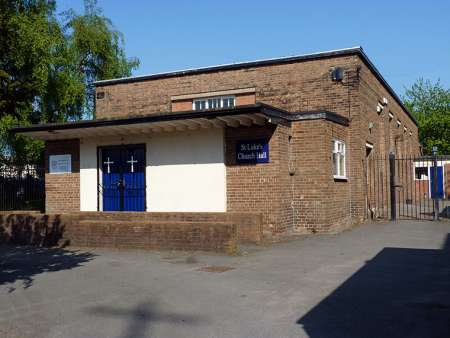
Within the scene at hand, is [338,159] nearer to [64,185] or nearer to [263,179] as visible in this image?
[263,179]

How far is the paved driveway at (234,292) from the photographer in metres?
6.17

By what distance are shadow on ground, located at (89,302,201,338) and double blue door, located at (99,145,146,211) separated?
952cm

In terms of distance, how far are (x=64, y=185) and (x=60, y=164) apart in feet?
2.41

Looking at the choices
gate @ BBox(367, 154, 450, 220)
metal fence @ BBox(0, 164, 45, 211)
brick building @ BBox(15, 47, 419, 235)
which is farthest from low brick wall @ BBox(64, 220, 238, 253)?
gate @ BBox(367, 154, 450, 220)

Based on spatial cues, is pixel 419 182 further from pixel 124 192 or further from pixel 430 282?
pixel 430 282

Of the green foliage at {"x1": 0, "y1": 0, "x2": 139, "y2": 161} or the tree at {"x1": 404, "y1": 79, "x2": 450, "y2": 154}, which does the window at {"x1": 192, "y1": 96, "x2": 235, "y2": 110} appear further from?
the tree at {"x1": 404, "y1": 79, "x2": 450, "y2": 154}

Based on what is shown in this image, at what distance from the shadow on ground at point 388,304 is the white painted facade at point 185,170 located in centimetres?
599

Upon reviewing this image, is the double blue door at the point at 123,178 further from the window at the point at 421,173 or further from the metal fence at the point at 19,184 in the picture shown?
the window at the point at 421,173

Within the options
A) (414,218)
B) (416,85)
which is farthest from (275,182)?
(416,85)

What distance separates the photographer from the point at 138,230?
511 inches

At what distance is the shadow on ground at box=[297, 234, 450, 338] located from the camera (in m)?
5.94

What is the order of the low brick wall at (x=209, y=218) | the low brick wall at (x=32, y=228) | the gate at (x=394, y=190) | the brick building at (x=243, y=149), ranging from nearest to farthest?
the low brick wall at (x=209, y=218) < the low brick wall at (x=32, y=228) < the brick building at (x=243, y=149) < the gate at (x=394, y=190)

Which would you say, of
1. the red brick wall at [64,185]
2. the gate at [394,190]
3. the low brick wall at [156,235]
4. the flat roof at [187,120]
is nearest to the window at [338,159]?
the flat roof at [187,120]

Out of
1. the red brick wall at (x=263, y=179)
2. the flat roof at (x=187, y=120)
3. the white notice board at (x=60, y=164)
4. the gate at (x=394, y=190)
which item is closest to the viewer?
the flat roof at (x=187, y=120)
